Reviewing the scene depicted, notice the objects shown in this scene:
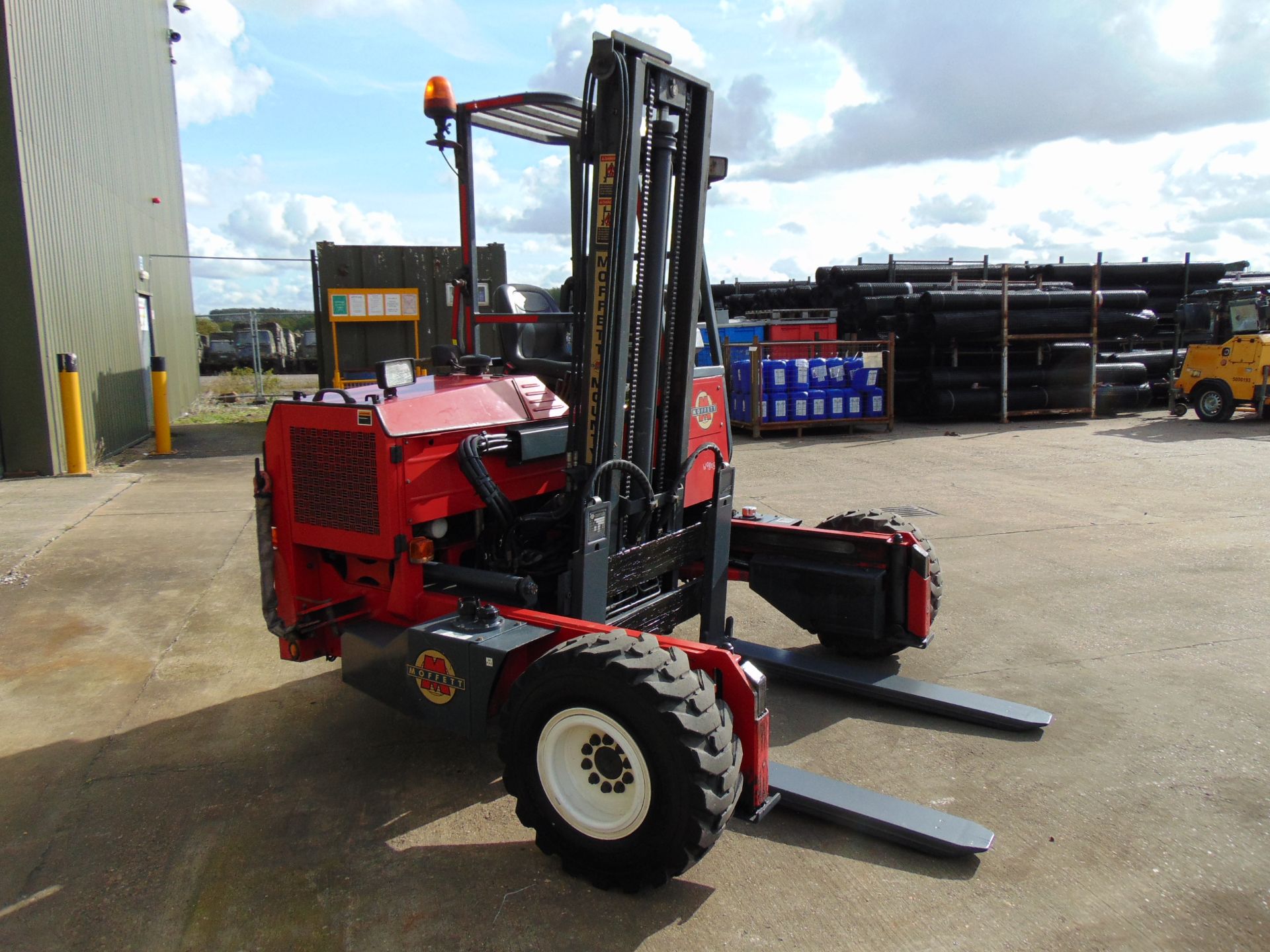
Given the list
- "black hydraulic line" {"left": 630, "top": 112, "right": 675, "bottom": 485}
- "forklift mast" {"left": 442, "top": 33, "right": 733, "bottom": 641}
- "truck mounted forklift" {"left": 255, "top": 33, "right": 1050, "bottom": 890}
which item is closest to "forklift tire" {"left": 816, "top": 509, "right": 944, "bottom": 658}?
"truck mounted forklift" {"left": 255, "top": 33, "right": 1050, "bottom": 890}

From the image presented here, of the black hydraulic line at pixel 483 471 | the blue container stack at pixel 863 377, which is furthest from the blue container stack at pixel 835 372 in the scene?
the black hydraulic line at pixel 483 471

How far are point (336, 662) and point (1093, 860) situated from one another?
4210 mm

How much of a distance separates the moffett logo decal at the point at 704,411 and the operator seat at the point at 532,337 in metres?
0.74

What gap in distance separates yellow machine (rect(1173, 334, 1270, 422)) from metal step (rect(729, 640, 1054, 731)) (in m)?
15.7

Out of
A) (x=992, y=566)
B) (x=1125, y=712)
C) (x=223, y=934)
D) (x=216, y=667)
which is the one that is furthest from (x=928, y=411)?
(x=223, y=934)

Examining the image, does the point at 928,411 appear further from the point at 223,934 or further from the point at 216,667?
the point at 223,934

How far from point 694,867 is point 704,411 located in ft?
7.29

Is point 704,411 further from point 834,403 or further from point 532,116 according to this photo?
point 834,403

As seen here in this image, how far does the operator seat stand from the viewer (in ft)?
16.3

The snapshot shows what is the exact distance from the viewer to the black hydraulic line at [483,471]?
4.09 metres

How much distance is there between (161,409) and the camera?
14.1m

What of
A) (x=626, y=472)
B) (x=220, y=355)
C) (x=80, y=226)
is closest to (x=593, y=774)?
(x=626, y=472)

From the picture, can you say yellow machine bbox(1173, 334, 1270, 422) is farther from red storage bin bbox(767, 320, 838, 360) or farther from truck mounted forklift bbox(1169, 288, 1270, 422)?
red storage bin bbox(767, 320, 838, 360)

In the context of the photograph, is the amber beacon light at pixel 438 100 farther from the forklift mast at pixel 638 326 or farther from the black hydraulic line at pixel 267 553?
the black hydraulic line at pixel 267 553
